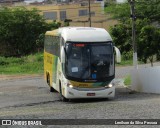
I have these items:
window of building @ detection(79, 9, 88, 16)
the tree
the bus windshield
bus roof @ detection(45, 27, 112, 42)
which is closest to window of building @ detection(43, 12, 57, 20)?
window of building @ detection(79, 9, 88, 16)

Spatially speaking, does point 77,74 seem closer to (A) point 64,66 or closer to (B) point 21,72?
(A) point 64,66

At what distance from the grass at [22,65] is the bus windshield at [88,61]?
24.3 metres

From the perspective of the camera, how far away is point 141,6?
73.6 metres

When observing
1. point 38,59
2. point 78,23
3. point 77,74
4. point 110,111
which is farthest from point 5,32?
point 110,111

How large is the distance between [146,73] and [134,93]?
134 cm

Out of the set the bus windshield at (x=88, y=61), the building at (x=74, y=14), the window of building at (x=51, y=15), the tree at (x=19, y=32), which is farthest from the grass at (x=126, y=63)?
the window of building at (x=51, y=15)

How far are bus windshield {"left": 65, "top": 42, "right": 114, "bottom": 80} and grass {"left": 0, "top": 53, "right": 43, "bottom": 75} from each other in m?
24.3

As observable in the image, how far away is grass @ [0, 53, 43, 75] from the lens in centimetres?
4622

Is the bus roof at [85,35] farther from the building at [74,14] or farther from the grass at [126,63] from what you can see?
the building at [74,14]

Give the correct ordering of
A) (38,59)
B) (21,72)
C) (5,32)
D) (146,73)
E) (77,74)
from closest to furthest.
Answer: (77,74)
(146,73)
(21,72)
(38,59)
(5,32)

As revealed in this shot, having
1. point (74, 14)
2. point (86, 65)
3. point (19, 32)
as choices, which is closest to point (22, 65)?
point (19, 32)

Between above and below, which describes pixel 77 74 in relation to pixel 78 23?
above

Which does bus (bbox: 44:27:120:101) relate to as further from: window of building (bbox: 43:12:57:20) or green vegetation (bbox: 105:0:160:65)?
window of building (bbox: 43:12:57:20)

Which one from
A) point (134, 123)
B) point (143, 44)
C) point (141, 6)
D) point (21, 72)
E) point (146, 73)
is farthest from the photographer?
point (141, 6)
